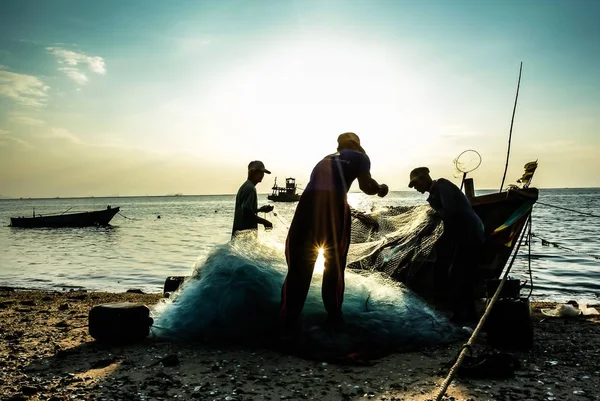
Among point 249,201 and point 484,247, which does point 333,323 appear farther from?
point 484,247

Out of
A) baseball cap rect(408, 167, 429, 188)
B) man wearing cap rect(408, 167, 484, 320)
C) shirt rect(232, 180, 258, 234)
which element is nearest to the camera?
man wearing cap rect(408, 167, 484, 320)

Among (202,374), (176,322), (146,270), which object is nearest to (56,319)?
(176,322)

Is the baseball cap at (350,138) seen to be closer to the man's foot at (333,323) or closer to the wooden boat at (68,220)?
the man's foot at (333,323)

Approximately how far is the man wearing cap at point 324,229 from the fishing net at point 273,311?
0.87 feet

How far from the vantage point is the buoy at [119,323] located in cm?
446

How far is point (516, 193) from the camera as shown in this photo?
660 centimetres

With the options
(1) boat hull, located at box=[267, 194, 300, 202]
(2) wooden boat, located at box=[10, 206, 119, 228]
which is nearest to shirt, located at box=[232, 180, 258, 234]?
(2) wooden boat, located at box=[10, 206, 119, 228]

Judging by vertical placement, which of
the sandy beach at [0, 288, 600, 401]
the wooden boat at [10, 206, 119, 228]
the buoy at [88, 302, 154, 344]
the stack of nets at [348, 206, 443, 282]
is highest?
the stack of nets at [348, 206, 443, 282]

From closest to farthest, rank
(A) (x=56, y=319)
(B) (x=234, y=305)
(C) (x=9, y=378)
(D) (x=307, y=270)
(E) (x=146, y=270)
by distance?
(C) (x=9, y=378), (D) (x=307, y=270), (B) (x=234, y=305), (A) (x=56, y=319), (E) (x=146, y=270)

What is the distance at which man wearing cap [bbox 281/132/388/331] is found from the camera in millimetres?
4184

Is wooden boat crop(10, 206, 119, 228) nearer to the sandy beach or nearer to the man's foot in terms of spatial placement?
the sandy beach

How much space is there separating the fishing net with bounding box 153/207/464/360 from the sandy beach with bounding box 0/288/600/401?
0.16m

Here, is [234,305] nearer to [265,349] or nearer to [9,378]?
[265,349]

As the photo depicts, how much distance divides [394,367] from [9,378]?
3.19m
